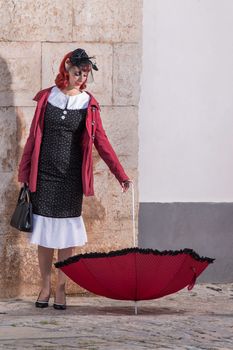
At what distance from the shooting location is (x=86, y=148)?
8.91m

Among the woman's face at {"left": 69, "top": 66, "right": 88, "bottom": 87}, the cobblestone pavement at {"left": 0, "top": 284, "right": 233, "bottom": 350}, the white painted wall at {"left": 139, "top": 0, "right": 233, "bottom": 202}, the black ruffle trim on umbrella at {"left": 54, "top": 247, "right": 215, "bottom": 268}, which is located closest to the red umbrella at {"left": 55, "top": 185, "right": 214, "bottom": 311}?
the black ruffle trim on umbrella at {"left": 54, "top": 247, "right": 215, "bottom": 268}

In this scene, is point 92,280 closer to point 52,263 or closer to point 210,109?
point 52,263

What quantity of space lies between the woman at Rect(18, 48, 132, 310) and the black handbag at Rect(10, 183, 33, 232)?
60 mm

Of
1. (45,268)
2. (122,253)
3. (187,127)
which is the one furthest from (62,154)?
(187,127)

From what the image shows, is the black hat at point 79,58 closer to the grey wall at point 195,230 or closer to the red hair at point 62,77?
the red hair at point 62,77

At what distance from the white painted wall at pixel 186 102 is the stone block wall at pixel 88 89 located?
172 mm

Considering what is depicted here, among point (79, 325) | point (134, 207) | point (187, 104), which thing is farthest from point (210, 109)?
point (79, 325)

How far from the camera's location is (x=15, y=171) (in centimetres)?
943

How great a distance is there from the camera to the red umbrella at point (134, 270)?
8.30 metres

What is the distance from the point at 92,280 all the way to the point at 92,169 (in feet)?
3.00

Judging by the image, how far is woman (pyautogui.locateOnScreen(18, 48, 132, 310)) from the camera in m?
8.90

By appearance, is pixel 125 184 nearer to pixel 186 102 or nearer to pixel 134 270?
pixel 134 270

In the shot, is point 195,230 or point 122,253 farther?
point 195,230

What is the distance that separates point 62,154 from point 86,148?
0.55 ft
